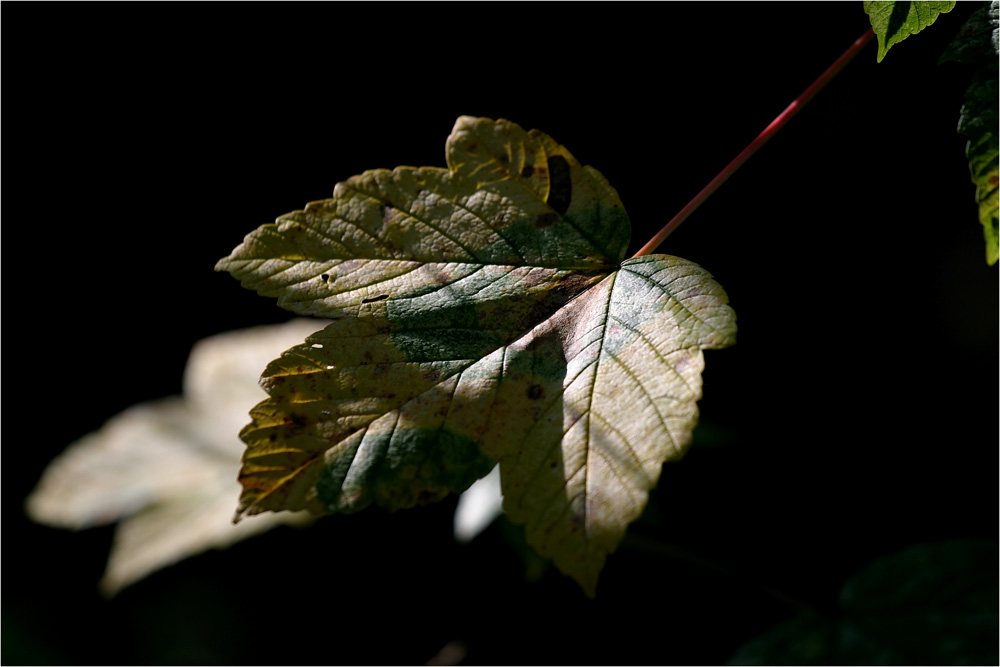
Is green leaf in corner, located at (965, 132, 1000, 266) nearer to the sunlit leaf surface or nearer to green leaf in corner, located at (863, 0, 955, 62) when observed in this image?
green leaf in corner, located at (863, 0, 955, 62)

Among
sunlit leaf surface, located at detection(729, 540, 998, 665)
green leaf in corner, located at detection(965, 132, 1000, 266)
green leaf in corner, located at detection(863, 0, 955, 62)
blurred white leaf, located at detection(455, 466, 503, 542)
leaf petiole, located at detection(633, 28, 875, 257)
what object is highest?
green leaf in corner, located at detection(863, 0, 955, 62)

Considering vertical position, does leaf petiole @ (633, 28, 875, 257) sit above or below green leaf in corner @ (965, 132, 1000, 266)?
above

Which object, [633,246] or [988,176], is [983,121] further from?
[633,246]

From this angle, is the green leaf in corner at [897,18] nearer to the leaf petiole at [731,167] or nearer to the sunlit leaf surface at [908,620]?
the leaf petiole at [731,167]

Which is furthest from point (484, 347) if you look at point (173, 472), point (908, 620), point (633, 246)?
point (173, 472)

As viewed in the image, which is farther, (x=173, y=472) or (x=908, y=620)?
(x=173, y=472)

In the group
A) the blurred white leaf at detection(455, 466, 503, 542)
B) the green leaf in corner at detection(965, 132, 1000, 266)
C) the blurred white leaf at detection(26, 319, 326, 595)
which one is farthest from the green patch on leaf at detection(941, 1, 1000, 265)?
the blurred white leaf at detection(26, 319, 326, 595)

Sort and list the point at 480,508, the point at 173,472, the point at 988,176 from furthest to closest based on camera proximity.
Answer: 1. the point at 173,472
2. the point at 480,508
3. the point at 988,176
